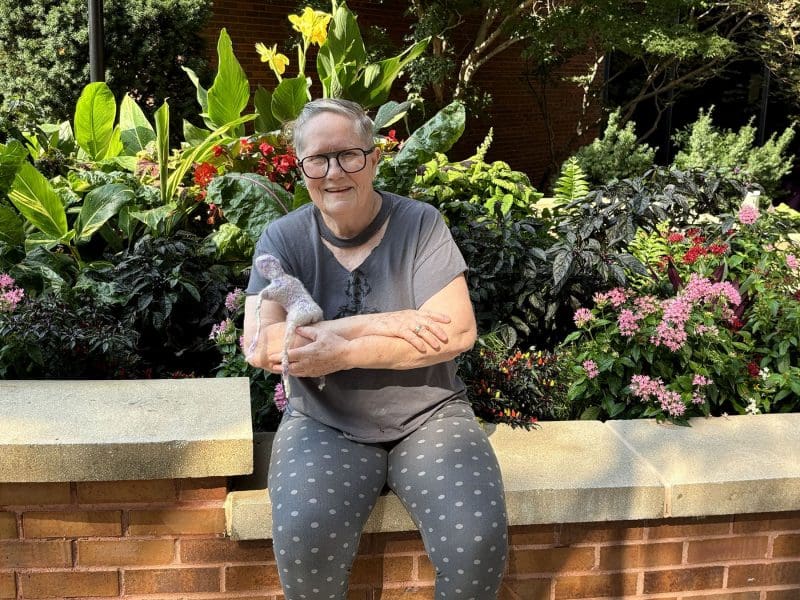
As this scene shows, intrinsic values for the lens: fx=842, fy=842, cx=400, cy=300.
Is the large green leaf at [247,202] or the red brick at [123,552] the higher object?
the large green leaf at [247,202]

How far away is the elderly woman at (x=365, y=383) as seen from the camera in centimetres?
205

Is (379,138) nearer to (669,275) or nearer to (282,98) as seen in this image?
(282,98)

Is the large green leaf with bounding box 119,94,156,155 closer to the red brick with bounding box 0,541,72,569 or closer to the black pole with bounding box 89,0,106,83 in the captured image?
the black pole with bounding box 89,0,106,83

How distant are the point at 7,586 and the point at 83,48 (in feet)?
20.1

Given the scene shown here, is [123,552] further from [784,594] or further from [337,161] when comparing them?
[784,594]

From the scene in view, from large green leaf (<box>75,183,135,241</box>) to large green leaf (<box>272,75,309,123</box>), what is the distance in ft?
3.03

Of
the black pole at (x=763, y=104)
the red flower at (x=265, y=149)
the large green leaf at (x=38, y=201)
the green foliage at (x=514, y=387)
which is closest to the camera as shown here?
the green foliage at (x=514, y=387)

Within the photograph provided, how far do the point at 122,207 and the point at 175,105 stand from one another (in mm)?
4561

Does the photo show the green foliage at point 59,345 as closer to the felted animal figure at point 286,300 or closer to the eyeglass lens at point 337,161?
the felted animal figure at point 286,300

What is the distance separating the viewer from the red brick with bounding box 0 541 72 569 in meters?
2.28

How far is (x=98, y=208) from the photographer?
3520 mm

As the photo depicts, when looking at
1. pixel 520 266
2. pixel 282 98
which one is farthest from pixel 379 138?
pixel 520 266

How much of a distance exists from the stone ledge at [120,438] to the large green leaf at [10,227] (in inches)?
51.8

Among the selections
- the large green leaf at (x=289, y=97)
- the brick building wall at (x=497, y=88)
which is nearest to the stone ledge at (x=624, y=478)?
the large green leaf at (x=289, y=97)
